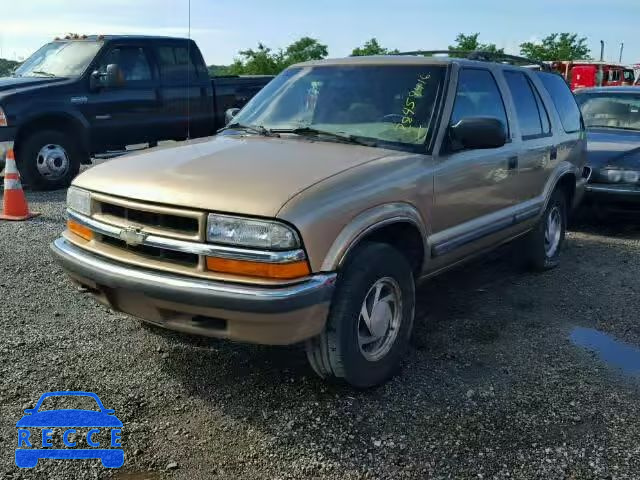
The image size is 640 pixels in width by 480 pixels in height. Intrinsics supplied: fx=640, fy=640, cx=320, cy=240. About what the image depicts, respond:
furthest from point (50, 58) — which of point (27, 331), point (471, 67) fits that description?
point (471, 67)

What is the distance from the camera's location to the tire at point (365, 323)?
10.2ft

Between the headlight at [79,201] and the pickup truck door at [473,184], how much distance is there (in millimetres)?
1946

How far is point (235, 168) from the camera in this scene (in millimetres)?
3285

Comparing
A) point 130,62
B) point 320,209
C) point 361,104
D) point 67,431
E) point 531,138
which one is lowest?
point 67,431

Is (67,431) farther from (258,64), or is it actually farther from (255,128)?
(258,64)

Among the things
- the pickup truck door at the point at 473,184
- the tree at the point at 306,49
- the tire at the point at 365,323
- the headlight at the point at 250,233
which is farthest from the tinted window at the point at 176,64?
the tree at the point at 306,49

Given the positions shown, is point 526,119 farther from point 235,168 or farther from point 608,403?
point 235,168

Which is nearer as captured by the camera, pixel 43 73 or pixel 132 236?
pixel 132 236

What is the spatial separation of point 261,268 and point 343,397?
0.94 metres

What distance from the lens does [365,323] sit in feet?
11.0

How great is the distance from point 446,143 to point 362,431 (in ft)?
5.96

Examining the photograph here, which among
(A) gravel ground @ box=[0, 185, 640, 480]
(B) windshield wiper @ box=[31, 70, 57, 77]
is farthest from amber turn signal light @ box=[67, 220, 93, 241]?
(B) windshield wiper @ box=[31, 70, 57, 77]

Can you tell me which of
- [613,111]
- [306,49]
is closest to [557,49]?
[306,49]

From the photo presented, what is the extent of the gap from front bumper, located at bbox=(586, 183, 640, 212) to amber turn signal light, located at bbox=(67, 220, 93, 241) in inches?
229
